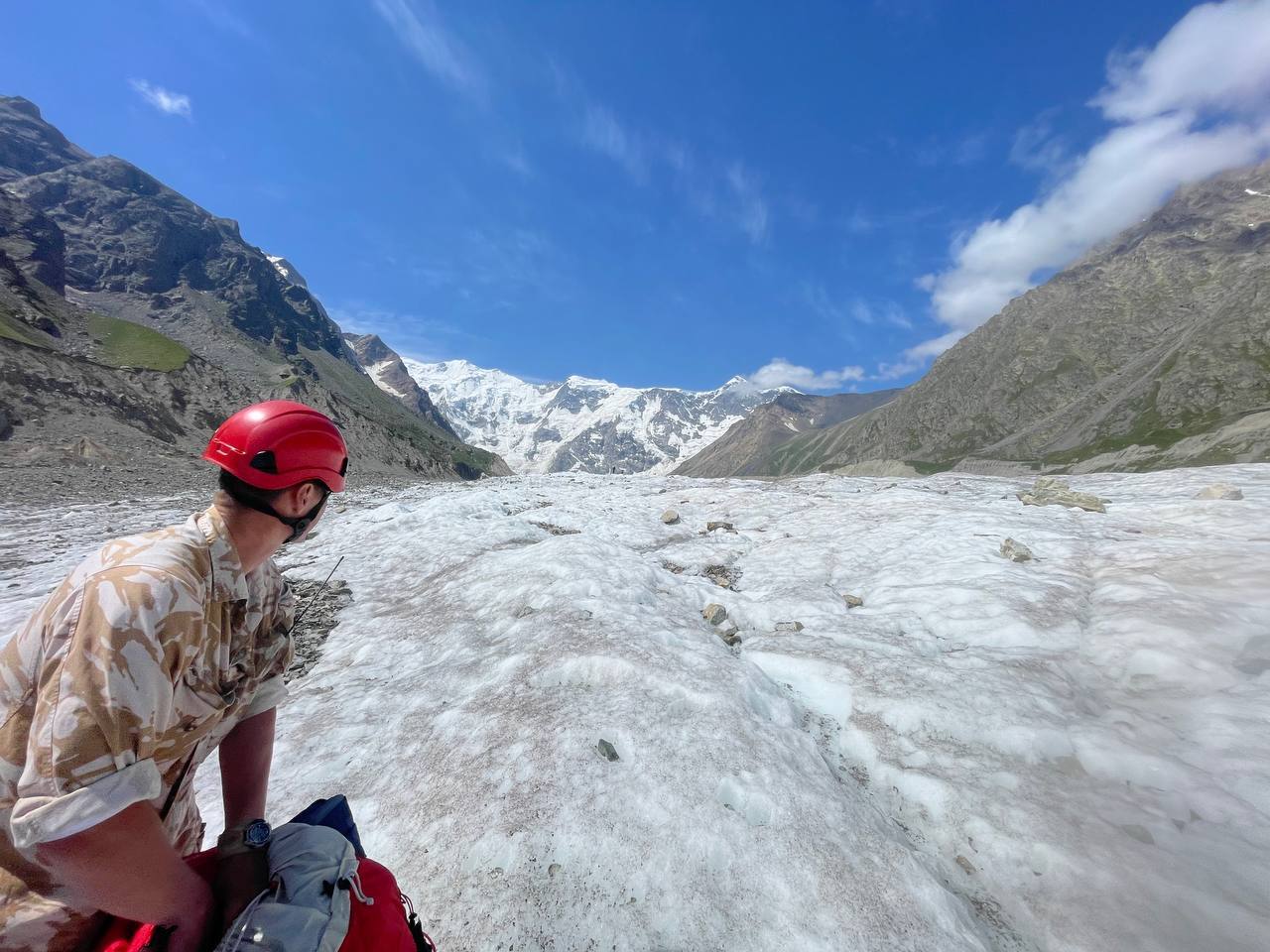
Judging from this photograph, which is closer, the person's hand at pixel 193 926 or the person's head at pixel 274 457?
the person's hand at pixel 193 926

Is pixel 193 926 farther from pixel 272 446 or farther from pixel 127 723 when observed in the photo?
pixel 272 446

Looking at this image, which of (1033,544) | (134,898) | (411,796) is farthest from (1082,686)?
(134,898)

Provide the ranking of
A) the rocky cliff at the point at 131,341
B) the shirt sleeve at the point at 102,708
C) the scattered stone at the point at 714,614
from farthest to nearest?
the rocky cliff at the point at 131,341
the scattered stone at the point at 714,614
the shirt sleeve at the point at 102,708

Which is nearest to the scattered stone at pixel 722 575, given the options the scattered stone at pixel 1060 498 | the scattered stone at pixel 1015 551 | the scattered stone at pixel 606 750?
the scattered stone at pixel 1015 551

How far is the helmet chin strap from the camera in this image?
3243mm

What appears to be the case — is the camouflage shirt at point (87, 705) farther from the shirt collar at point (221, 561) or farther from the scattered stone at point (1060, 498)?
the scattered stone at point (1060, 498)

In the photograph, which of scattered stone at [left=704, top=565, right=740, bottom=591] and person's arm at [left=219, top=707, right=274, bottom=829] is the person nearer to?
person's arm at [left=219, top=707, right=274, bottom=829]

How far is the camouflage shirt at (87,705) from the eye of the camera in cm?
209

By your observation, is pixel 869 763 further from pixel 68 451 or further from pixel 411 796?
pixel 68 451

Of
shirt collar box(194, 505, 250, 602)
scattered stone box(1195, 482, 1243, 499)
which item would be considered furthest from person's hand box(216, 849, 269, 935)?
scattered stone box(1195, 482, 1243, 499)

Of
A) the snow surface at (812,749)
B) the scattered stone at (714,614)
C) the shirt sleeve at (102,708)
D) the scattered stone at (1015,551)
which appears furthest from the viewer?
the scattered stone at (1015,551)

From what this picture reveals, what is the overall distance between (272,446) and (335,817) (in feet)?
9.10

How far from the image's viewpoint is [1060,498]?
80.1ft

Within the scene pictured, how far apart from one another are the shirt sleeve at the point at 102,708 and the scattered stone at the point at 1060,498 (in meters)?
28.4
